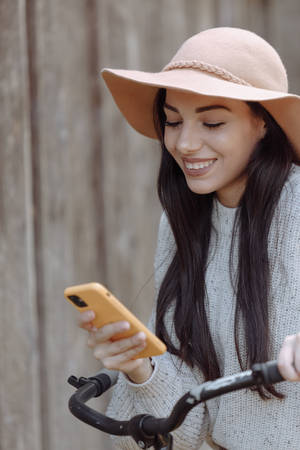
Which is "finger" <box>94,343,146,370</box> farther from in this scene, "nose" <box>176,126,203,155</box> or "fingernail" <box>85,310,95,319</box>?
"nose" <box>176,126,203,155</box>

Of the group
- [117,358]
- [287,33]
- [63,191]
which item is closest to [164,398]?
[117,358]

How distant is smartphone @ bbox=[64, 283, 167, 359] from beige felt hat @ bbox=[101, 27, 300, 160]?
0.59 m

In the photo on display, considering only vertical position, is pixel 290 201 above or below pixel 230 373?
above

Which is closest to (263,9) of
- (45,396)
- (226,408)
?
(45,396)

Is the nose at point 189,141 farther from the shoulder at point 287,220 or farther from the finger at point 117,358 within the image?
the finger at point 117,358

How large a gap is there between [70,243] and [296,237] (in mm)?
1136

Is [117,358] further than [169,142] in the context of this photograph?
No

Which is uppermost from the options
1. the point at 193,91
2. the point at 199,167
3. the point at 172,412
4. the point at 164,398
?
the point at 193,91

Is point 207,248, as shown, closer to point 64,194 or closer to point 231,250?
point 231,250

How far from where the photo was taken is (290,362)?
1.33 metres

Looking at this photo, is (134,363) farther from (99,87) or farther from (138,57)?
(138,57)

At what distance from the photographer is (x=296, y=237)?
182 cm

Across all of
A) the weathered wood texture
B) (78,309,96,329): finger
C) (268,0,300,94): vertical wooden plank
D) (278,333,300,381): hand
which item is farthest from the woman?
(268,0,300,94): vertical wooden plank

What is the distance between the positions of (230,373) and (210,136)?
2.04ft
